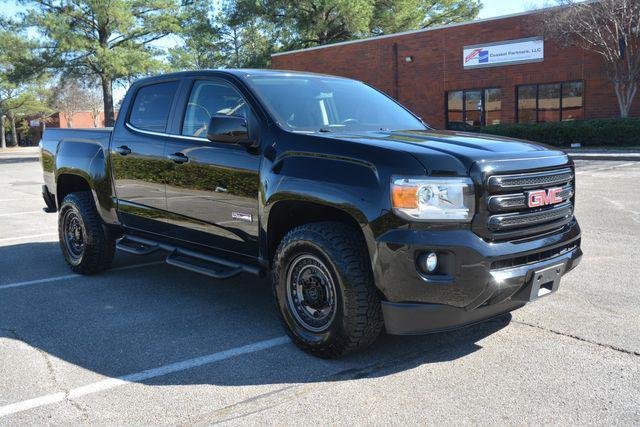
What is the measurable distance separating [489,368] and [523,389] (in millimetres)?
318

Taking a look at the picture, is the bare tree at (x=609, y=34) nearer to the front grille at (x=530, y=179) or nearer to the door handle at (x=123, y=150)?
the front grille at (x=530, y=179)

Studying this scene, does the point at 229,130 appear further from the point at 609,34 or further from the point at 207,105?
the point at 609,34

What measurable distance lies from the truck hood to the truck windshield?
41 centimetres

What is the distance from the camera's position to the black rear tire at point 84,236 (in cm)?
609

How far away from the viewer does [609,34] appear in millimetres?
22234

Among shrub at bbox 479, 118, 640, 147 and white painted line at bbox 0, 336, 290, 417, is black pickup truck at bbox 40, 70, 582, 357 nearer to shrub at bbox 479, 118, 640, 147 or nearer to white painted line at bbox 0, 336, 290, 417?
white painted line at bbox 0, 336, 290, 417

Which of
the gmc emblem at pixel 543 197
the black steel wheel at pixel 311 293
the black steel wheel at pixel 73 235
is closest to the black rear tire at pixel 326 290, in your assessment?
the black steel wheel at pixel 311 293

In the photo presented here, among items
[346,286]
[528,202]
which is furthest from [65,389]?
[528,202]

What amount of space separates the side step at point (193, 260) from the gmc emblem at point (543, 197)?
1972 mm

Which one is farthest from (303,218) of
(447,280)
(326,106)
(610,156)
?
(610,156)

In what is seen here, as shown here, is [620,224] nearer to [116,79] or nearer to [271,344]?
[271,344]

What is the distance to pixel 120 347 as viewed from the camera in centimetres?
421

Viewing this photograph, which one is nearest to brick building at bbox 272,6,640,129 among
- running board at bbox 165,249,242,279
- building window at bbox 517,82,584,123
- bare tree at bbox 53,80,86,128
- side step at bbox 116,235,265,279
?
building window at bbox 517,82,584,123

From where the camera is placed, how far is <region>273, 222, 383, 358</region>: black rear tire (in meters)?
3.66
